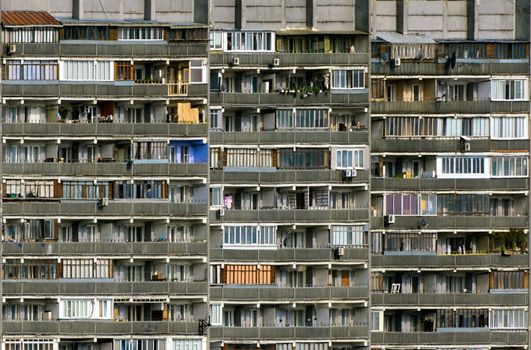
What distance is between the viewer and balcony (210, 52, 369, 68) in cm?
15362

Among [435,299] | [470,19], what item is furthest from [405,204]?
[470,19]

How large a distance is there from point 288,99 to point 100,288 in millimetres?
13110

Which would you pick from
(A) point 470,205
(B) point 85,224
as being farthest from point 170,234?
(A) point 470,205

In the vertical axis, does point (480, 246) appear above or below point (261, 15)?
below

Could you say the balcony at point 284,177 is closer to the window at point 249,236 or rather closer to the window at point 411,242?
the window at point 249,236

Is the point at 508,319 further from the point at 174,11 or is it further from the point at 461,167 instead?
the point at 174,11

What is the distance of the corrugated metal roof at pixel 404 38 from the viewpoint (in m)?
156

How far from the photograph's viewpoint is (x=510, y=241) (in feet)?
513

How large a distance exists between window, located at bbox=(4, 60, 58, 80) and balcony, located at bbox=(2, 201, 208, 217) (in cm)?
608

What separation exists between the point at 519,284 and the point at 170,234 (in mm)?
17675

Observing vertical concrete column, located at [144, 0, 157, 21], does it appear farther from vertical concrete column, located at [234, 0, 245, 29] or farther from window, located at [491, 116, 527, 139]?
window, located at [491, 116, 527, 139]

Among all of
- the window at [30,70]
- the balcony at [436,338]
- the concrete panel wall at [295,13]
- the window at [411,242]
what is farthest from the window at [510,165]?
the window at [30,70]

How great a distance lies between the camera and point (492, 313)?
15588 cm

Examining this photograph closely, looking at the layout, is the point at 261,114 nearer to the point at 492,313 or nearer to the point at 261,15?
the point at 261,15
